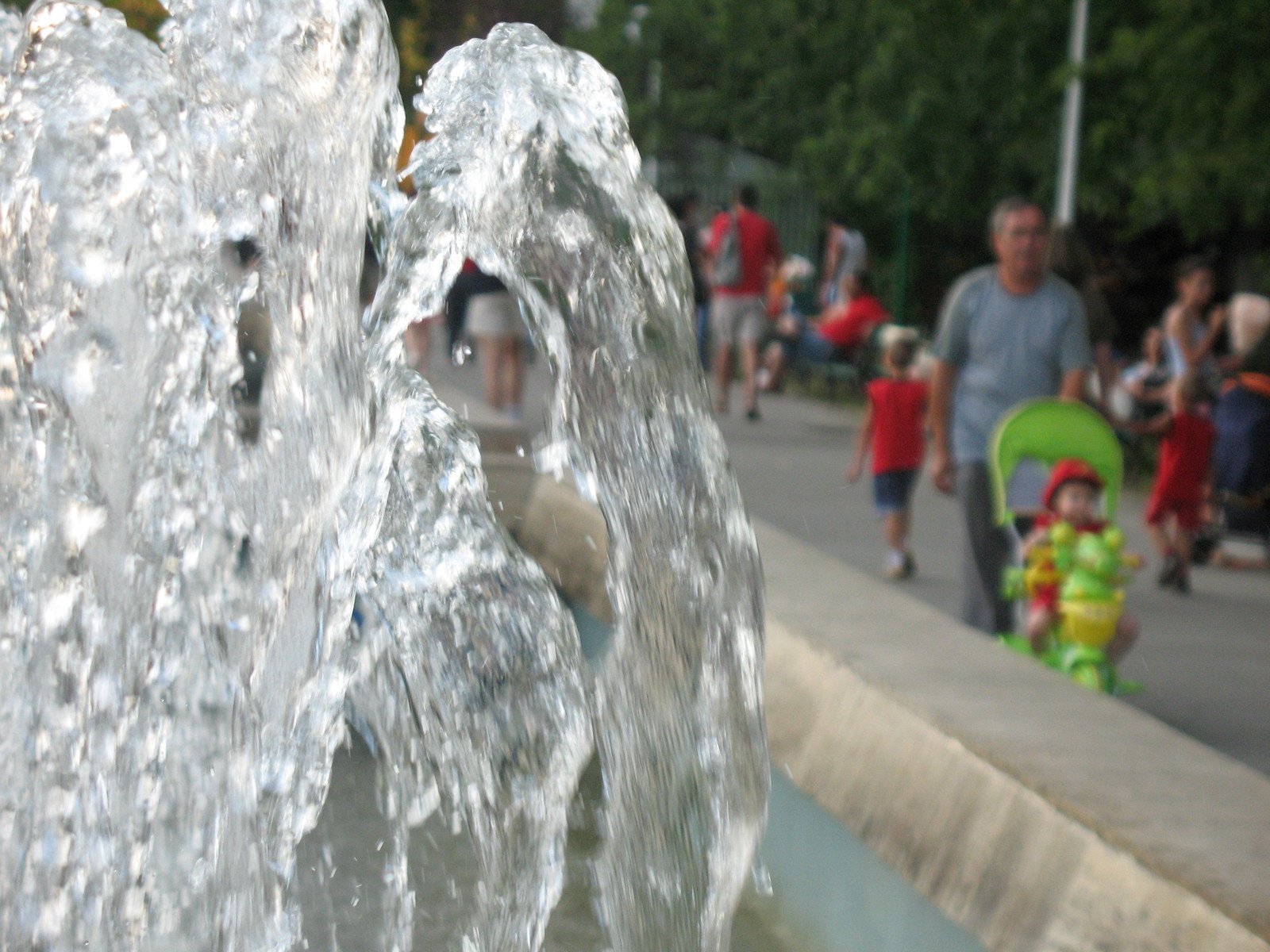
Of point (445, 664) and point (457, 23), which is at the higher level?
point (457, 23)

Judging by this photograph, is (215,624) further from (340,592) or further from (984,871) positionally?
(984,871)

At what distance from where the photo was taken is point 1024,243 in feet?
21.5

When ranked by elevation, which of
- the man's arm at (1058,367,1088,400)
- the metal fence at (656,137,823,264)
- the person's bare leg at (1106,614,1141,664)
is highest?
the metal fence at (656,137,823,264)

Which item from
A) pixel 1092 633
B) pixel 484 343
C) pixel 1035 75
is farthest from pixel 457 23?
pixel 1092 633

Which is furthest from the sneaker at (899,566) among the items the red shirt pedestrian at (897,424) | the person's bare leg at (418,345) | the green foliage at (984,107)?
the person's bare leg at (418,345)

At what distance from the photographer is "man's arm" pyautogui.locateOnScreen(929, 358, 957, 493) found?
682 cm

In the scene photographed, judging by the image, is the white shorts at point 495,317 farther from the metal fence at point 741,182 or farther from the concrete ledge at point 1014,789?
the concrete ledge at point 1014,789

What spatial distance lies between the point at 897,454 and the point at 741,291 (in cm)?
708

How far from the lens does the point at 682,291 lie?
12.4 feet

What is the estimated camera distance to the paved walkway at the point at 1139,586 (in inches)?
239

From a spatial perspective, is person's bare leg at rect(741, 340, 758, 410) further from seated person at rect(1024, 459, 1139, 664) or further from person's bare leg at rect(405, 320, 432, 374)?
seated person at rect(1024, 459, 1139, 664)

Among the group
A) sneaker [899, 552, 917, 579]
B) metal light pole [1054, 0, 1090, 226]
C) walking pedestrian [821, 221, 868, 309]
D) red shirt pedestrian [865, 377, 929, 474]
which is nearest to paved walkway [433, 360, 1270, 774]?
sneaker [899, 552, 917, 579]

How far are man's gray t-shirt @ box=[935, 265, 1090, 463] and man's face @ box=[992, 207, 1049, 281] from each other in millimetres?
89

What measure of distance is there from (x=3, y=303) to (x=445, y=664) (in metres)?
1.94
